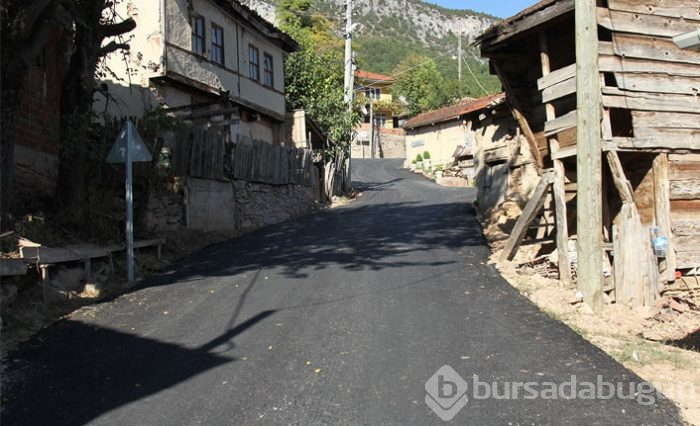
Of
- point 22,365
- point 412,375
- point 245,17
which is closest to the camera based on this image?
point 412,375

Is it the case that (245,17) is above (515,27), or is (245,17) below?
above

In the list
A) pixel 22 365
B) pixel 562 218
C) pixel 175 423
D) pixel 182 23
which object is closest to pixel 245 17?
pixel 182 23

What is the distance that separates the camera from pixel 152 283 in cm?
928

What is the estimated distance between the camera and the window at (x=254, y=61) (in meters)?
22.8

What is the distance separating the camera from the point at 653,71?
373 inches

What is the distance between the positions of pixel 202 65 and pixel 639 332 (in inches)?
614

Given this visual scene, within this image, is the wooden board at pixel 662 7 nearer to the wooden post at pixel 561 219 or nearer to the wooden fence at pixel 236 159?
the wooden post at pixel 561 219

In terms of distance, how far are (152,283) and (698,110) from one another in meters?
9.26

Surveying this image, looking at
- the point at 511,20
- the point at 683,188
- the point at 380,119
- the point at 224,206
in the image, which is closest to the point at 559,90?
the point at 511,20

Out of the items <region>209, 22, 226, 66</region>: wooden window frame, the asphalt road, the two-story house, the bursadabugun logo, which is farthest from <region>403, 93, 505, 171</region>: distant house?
the bursadabugun logo

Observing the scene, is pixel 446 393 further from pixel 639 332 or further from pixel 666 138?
pixel 666 138

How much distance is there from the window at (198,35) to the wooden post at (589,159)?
13.5 metres

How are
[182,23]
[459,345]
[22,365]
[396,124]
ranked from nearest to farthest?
[22,365]
[459,345]
[182,23]
[396,124]

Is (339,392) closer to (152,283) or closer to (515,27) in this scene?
(152,283)
